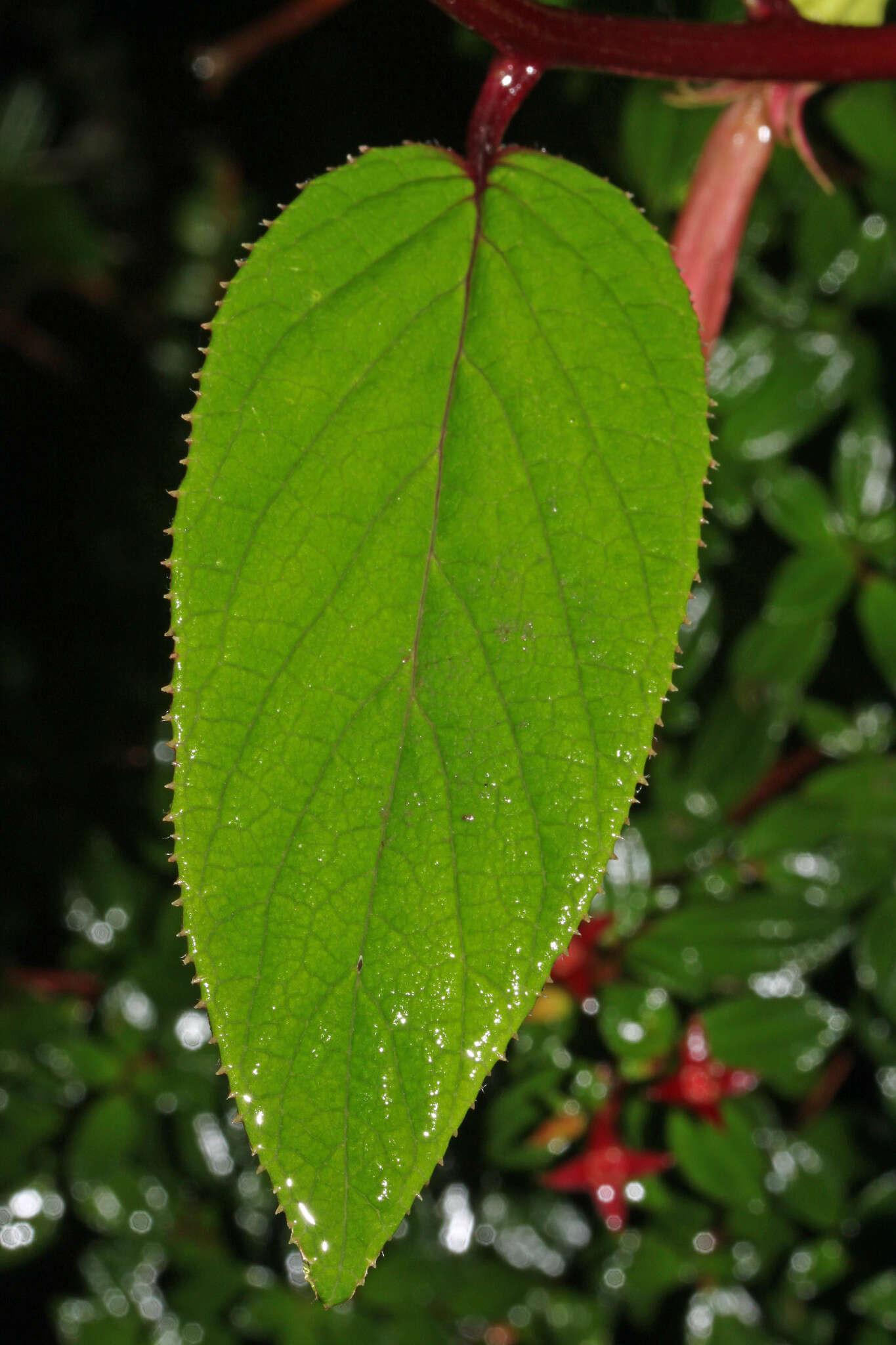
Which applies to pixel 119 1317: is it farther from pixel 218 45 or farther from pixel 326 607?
pixel 218 45

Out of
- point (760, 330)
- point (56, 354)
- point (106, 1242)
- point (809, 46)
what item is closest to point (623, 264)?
point (809, 46)

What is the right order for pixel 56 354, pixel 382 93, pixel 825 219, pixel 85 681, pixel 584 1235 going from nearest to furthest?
pixel 825 219, pixel 584 1235, pixel 382 93, pixel 85 681, pixel 56 354

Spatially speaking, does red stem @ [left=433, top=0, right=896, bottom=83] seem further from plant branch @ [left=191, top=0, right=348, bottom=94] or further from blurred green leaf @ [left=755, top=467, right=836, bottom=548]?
plant branch @ [left=191, top=0, right=348, bottom=94]

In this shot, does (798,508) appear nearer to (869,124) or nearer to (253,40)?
(869,124)

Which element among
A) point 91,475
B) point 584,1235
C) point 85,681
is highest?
point 91,475

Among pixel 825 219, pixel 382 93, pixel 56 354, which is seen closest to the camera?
pixel 825 219

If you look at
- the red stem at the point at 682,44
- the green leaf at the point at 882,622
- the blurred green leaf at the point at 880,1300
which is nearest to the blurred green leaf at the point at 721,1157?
the blurred green leaf at the point at 880,1300

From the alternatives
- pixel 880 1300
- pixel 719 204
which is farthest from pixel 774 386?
pixel 880 1300
